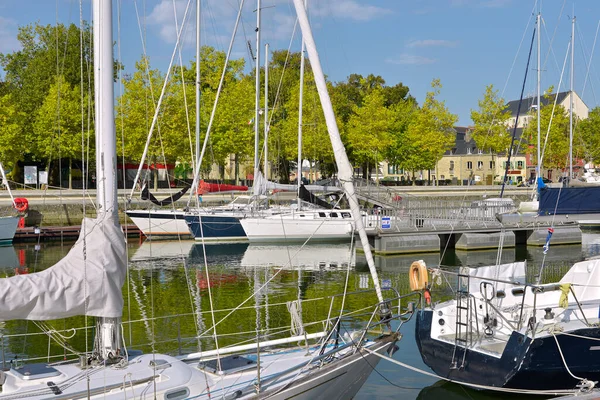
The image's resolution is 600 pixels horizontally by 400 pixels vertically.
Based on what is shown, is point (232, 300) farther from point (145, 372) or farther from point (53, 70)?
point (53, 70)

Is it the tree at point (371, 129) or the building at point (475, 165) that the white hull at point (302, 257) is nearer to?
the tree at point (371, 129)

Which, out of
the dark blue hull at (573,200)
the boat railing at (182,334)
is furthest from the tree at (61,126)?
the dark blue hull at (573,200)

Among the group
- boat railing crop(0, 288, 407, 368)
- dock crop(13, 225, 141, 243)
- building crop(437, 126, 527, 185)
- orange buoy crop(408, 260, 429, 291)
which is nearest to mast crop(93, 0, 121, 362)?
boat railing crop(0, 288, 407, 368)

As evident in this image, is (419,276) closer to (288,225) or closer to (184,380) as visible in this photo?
(184,380)

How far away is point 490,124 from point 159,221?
38.8 metres

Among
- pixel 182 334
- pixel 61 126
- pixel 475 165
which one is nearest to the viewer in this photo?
pixel 182 334

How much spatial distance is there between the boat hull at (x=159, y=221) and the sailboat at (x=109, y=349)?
2847cm

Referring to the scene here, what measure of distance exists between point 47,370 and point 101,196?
8.42 ft

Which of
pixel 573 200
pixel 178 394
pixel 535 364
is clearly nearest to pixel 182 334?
pixel 178 394

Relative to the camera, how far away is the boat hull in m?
39.8

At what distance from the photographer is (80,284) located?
375 inches

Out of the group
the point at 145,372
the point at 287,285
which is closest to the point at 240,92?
the point at 287,285

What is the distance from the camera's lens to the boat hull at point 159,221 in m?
39.8

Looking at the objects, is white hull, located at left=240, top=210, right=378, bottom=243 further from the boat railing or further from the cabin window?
the cabin window
